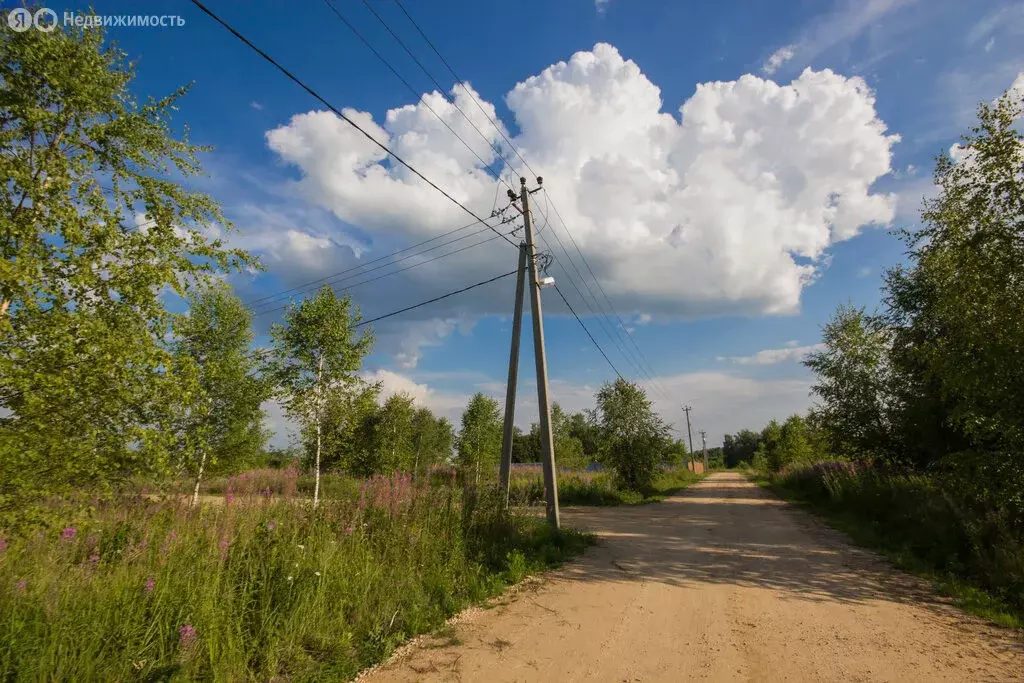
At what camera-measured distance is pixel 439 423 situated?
43.9 meters

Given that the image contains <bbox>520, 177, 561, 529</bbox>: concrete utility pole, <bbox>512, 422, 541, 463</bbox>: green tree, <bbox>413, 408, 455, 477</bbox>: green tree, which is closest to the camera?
<bbox>520, 177, 561, 529</bbox>: concrete utility pole

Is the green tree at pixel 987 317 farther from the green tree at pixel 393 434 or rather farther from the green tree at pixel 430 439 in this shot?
the green tree at pixel 430 439

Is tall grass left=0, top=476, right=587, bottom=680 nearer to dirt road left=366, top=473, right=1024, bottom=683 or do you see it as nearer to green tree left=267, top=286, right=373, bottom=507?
dirt road left=366, top=473, right=1024, bottom=683

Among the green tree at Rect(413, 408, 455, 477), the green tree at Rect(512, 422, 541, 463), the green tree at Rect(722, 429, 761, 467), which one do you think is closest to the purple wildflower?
the green tree at Rect(413, 408, 455, 477)

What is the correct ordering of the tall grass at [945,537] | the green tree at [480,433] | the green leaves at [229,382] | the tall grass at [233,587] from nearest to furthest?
the tall grass at [233,587] → the tall grass at [945,537] → the green leaves at [229,382] → the green tree at [480,433]

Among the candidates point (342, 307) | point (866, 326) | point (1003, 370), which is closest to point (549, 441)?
point (1003, 370)

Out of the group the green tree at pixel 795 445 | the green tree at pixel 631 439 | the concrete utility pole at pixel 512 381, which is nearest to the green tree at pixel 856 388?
the green tree at pixel 631 439

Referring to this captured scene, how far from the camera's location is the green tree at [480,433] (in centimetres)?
2937

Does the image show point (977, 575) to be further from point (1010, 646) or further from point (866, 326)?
point (866, 326)

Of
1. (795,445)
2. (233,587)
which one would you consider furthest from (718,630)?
(795,445)

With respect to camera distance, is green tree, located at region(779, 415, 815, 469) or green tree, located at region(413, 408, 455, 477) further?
green tree, located at region(779, 415, 815, 469)

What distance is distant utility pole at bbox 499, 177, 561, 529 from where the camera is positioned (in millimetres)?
10164

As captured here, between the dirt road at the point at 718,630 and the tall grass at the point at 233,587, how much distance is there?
658 mm

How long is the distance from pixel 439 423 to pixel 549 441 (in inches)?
1378
